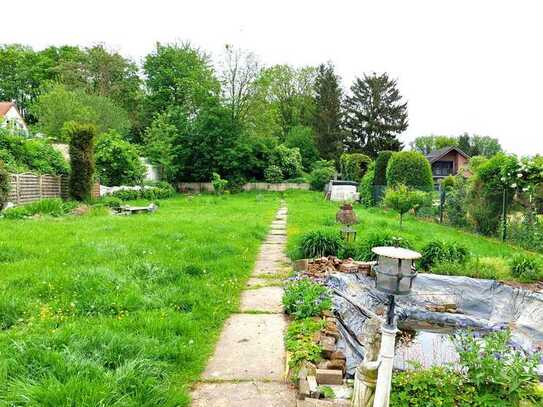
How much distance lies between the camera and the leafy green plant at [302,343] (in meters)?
2.73

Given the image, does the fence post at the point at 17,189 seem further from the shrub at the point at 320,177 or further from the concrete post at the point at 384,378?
the shrub at the point at 320,177

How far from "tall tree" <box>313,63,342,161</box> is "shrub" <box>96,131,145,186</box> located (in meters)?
19.7

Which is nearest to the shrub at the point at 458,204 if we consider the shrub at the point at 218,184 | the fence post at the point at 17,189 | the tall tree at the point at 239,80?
the fence post at the point at 17,189

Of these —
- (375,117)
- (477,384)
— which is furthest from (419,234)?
(375,117)

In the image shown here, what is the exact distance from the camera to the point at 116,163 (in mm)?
18906

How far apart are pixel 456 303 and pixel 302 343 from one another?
298 cm

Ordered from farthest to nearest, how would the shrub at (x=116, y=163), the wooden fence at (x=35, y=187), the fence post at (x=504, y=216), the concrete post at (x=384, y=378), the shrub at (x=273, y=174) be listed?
the shrub at (x=273, y=174)
the shrub at (x=116, y=163)
the wooden fence at (x=35, y=187)
the fence post at (x=504, y=216)
the concrete post at (x=384, y=378)

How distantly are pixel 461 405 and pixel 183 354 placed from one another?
2051 mm

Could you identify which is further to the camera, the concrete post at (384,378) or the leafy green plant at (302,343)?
the leafy green plant at (302,343)

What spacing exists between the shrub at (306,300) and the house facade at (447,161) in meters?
39.4

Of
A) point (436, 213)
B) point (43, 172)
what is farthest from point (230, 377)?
point (43, 172)

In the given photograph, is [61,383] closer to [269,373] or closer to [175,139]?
[269,373]

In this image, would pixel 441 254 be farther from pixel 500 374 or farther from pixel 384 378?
pixel 384 378

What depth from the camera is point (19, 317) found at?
3.48m
